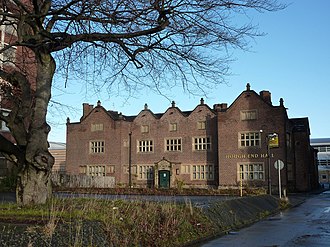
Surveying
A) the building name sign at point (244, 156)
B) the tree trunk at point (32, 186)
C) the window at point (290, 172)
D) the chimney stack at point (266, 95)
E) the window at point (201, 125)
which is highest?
the chimney stack at point (266, 95)

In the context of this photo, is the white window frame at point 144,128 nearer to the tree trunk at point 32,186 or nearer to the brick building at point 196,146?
the brick building at point 196,146

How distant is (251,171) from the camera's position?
4516cm

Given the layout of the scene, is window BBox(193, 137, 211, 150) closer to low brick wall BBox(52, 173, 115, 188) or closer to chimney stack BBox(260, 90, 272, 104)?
chimney stack BBox(260, 90, 272, 104)

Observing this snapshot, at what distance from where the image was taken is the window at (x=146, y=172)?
52188 millimetres

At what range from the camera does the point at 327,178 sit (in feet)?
341

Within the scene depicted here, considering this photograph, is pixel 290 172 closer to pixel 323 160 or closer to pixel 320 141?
pixel 323 160

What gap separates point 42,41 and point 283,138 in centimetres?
3675

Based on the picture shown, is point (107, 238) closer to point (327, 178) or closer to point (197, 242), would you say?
point (197, 242)

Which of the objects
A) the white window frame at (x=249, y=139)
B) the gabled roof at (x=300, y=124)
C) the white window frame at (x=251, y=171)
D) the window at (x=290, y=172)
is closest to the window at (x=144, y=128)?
the white window frame at (x=249, y=139)

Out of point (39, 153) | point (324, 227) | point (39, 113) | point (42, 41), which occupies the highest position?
point (42, 41)

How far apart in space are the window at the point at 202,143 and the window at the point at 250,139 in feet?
14.3

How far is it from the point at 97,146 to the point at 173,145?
35.6 feet

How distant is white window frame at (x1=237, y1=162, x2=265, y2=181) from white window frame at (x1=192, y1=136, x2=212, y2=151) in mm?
4861

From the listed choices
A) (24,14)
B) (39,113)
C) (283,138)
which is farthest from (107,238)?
(283,138)
